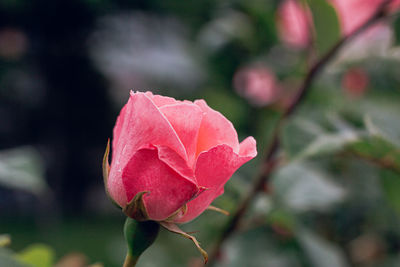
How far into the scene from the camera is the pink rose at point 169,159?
248 millimetres

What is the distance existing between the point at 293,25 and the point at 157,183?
76cm

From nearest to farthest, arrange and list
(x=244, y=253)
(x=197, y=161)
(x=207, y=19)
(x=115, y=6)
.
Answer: (x=197, y=161) < (x=244, y=253) < (x=207, y=19) < (x=115, y=6)

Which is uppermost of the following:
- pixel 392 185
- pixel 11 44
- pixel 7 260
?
pixel 7 260

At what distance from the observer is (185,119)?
0.25 m

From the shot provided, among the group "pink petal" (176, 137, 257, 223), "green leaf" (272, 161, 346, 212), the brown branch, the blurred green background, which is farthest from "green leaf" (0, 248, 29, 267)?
"green leaf" (272, 161, 346, 212)

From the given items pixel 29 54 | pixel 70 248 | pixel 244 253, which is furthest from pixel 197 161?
pixel 29 54

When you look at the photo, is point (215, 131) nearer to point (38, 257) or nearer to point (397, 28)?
point (38, 257)

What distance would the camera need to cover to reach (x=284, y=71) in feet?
3.11

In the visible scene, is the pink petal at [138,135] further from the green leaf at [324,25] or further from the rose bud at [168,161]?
the green leaf at [324,25]

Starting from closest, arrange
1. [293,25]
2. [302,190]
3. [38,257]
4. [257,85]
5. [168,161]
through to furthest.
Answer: [168,161] → [38,257] → [302,190] → [293,25] → [257,85]

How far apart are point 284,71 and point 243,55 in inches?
4.5

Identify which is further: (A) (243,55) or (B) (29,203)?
(B) (29,203)

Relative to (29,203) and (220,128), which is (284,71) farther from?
(29,203)

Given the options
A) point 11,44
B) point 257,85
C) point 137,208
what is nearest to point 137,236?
point 137,208
